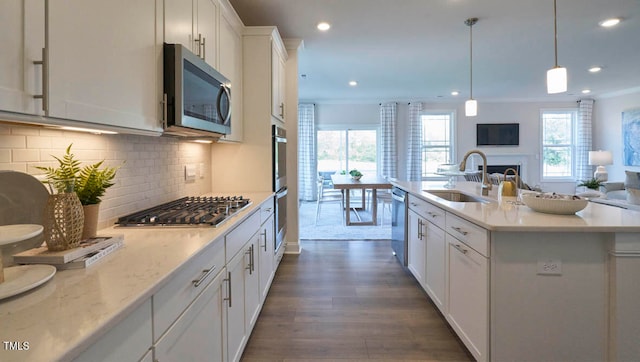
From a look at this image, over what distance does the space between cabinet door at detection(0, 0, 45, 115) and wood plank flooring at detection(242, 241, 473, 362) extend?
66.3 inches

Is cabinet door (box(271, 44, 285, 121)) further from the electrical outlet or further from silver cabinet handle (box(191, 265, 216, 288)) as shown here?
the electrical outlet

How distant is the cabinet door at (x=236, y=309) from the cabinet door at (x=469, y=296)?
4.05 ft

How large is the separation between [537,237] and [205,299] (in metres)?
1.53

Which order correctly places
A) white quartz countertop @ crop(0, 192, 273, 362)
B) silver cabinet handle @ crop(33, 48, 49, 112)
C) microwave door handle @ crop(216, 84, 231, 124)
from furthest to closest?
microwave door handle @ crop(216, 84, 231, 124) → silver cabinet handle @ crop(33, 48, 49, 112) → white quartz countertop @ crop(0, 192, 273, 362)

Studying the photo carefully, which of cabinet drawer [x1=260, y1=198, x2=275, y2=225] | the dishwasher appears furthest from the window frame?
cabinet drawer [x1=260, y1=198, x2=275, y2=225]

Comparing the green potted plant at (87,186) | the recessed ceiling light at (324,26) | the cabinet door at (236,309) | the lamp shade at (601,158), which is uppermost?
the recessed ceiling light at (324,26)

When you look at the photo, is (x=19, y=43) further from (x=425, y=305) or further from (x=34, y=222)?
(x=425, y=305)

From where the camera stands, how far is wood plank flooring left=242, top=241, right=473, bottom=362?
6.59 ft

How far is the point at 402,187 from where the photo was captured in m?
3.36

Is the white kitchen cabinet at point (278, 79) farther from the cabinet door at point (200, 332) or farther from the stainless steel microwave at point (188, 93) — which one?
the cabinet door at point (200, 332)

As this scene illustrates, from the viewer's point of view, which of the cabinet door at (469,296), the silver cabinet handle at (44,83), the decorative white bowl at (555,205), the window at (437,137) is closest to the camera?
the silver cabinet handle at (44,83)

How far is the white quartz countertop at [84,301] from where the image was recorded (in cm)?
60

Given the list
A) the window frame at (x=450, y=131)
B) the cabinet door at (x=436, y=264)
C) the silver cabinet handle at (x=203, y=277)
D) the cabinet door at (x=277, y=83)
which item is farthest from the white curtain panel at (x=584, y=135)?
the silver cabinet handle at (x=203, y=277)

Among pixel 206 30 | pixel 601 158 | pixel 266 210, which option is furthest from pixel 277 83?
pixel 601 158
